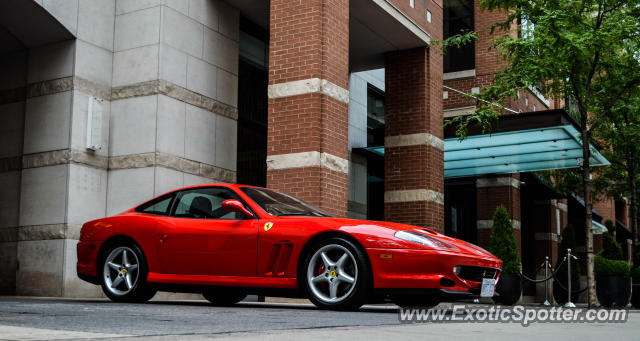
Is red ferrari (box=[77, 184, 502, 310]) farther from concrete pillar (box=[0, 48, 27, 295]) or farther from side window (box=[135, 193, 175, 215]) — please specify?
concrete pillar (box=[0, 48, 27, 295])

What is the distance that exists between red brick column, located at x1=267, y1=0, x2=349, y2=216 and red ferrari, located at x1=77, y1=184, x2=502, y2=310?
183 inches

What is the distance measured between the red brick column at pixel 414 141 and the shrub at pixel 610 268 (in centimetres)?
358

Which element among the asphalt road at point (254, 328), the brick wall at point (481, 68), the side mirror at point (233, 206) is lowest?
the asphalt road at point (254, 328)

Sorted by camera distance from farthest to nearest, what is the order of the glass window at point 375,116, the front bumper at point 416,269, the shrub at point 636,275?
1. the glass window at point 375,116
2. the shrub at point 636,275
3. the front bumper at point 416,269

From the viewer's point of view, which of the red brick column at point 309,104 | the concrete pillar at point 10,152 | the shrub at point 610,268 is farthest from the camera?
the shrub at point 610,268

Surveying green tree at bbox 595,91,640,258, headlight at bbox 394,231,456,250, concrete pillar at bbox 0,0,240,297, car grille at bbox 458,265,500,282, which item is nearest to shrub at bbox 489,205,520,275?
green tree at bbox 595,91,640,258

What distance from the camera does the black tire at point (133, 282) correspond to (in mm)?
8148

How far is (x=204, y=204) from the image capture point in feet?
26.4

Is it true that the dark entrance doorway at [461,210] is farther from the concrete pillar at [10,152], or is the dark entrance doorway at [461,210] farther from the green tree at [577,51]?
the concrete pillar at [10,152]

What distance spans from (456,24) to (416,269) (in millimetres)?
18948

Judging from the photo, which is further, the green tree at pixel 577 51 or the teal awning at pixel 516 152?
the teal awning at pixel 516 152

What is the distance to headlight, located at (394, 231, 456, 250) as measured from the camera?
693cm

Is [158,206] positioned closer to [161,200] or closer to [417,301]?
[161,200]

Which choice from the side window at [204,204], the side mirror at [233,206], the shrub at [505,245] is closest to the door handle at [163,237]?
the side window at [204,204]
